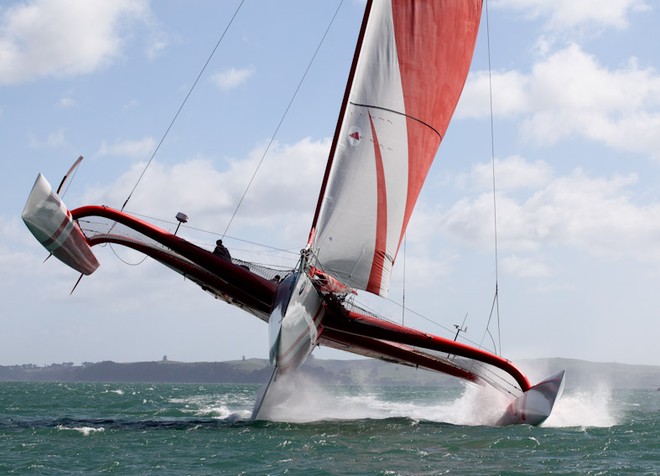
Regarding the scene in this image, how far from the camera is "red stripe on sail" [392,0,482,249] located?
51.3 feet

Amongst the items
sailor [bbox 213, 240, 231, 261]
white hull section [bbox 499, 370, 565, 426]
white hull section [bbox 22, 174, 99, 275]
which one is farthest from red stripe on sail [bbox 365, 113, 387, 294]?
white hull section [bbox 22, 174, 99, 275]

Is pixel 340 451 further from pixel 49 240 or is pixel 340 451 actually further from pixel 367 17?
pixel 367 17

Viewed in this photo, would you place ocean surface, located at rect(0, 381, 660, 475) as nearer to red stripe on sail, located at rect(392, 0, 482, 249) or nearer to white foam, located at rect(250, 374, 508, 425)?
white foam, located at rect(250, 374, 508, 425)

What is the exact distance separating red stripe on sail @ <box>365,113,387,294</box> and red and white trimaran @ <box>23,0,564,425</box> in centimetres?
2

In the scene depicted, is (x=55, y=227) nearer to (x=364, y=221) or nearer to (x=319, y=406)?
(x=364, y=221)

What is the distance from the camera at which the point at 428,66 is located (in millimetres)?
15953

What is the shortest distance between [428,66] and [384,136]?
1.81m

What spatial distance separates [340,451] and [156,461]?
8.44 feet

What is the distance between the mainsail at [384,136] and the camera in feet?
48.1

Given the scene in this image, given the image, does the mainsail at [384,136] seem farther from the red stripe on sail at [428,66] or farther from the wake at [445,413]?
the wake at [445,413]

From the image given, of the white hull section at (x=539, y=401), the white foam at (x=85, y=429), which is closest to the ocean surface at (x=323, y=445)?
the white foam at (x=85, y=429)

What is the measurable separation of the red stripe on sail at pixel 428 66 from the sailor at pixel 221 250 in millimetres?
3174

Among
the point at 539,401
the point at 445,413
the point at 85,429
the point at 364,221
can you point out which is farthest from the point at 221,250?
the point at 445,413

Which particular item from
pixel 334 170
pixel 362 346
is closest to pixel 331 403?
pixel 362 346
